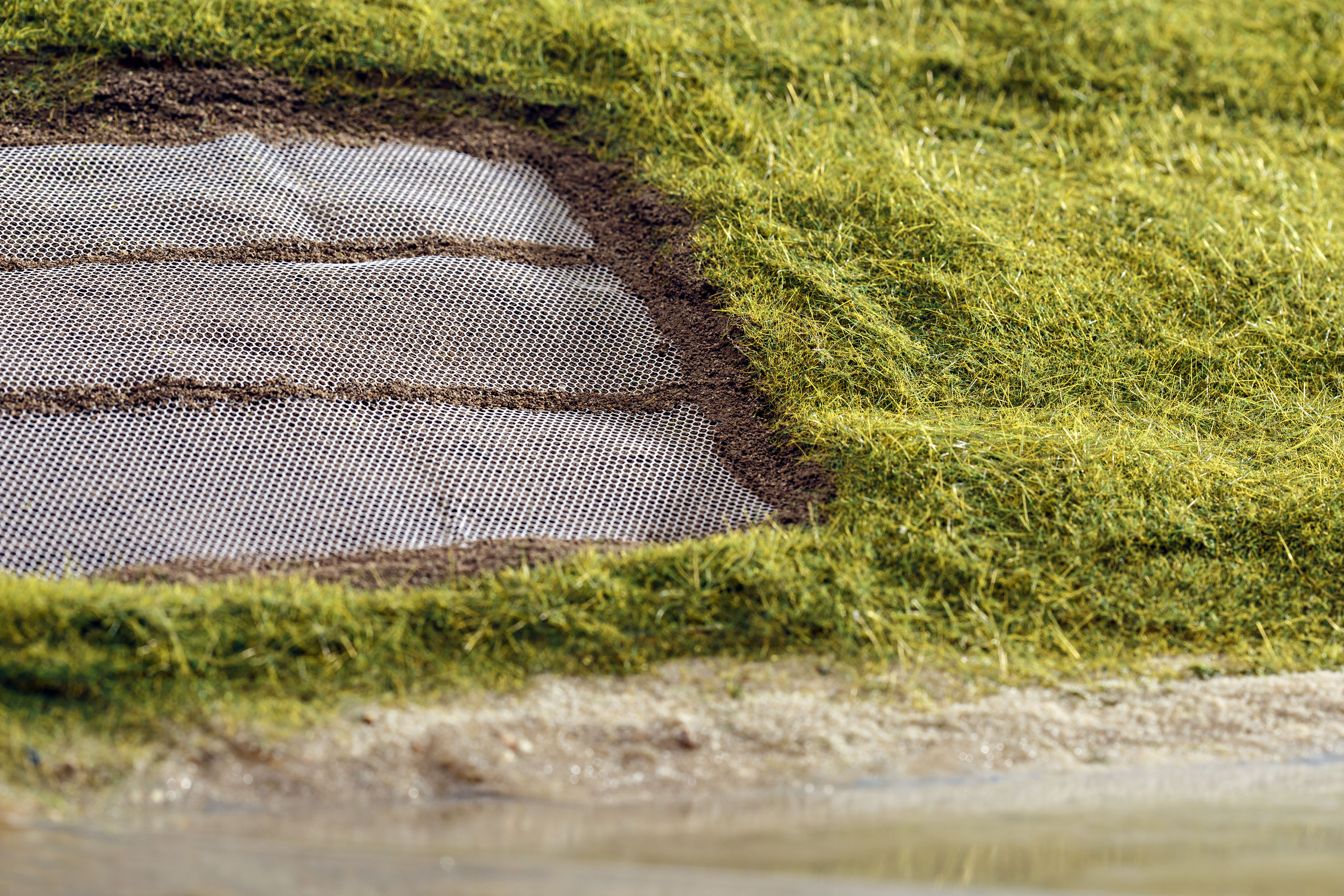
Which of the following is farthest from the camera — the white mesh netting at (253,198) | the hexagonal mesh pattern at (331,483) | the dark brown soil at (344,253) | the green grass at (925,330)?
the white mesh netting at (253,198)

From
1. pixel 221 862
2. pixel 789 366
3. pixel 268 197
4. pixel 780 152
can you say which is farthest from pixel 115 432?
pixel 780 152

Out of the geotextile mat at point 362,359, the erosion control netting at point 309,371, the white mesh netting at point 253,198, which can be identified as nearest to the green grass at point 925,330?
the geotextile mat at point 362,359

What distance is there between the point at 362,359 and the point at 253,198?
0.94 meters

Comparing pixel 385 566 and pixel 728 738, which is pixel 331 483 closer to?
pixel 385 566

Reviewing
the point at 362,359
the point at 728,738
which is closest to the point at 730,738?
the point at 728,738

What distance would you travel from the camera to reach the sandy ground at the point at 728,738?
2.40 meters

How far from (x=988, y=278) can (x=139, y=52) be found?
346cm

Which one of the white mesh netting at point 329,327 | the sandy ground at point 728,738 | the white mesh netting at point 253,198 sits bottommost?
the sandy ground at point 728,738

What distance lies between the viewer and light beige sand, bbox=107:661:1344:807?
7.90ft

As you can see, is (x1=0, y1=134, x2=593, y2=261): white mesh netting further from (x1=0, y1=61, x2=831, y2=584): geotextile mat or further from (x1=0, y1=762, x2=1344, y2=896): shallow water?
(x1=0, y1=762, x2=1344, y2=896): shallow water

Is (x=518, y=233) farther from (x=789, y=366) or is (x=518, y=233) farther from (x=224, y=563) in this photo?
(x=224, y=563)

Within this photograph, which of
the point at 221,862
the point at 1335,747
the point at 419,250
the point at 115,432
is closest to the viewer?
the point at 221,862

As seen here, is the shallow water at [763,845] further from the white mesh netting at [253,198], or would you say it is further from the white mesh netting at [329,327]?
the white mesh netting at [253,198]

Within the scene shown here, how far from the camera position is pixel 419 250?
397 centimetres
